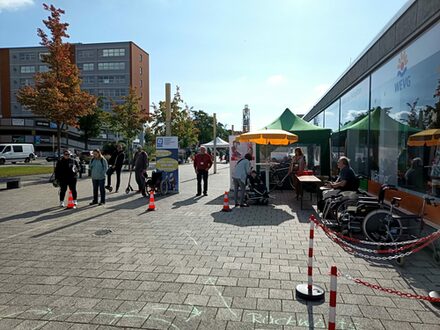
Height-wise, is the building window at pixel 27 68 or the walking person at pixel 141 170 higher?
the building window at pixel 27 68

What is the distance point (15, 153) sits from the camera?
1588 inches

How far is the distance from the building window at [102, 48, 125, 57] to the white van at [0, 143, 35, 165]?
4581 centimetres

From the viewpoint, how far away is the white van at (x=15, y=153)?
3916 centimetres

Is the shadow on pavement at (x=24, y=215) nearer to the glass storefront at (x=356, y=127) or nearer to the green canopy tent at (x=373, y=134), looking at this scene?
the green canopy tent at (x=373, y=134)

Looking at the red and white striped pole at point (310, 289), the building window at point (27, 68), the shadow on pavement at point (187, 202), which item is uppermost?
the building window at point (27, 68)

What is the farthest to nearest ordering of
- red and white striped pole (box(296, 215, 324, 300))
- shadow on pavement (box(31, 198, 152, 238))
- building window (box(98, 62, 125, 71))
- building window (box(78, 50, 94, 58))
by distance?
building window (box(78, 50, 94, 58))
building window (box(98, 62, 125, 71))
shadow on pavement (box(31, 198, 152, 238))
red and white striped pole (box(296, 215, 324, 300))

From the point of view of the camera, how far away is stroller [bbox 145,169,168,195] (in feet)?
42.9

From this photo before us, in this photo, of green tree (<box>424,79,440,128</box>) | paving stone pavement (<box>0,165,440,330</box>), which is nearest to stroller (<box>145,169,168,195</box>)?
paving stone pavement (<box>0,165,440,330</box>)

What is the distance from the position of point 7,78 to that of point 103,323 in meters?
97.8

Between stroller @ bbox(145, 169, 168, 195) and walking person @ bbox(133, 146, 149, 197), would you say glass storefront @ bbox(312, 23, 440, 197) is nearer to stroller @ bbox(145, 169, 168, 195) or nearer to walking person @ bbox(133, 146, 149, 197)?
stroller @ bbox(145, 169, 168, 195)

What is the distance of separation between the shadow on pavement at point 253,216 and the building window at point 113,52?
3142 inches

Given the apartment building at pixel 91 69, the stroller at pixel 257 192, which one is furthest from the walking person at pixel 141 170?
the apartment building at pixel 91 69

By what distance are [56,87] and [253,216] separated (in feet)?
49.9

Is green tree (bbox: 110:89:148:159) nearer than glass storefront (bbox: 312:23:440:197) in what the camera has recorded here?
No
